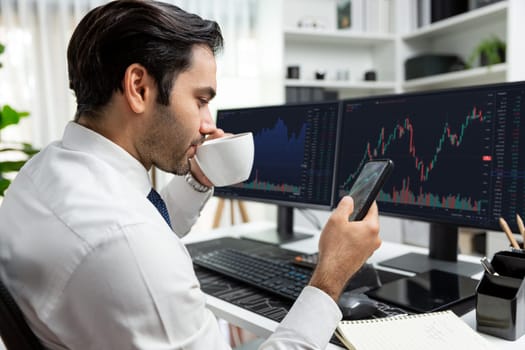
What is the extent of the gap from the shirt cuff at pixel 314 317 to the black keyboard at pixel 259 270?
0.21 metres

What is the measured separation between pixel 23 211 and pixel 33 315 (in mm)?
133

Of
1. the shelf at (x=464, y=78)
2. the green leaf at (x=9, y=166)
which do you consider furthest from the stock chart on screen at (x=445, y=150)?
the shelf at (x=464, y=78)

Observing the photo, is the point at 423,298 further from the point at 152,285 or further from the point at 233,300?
the point at 152,285

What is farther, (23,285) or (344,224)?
(344,224)

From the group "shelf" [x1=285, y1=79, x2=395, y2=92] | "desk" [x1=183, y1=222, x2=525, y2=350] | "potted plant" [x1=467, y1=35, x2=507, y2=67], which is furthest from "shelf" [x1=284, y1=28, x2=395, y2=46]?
"desk" [x1=183, y1=222, x2=525, y2=350]

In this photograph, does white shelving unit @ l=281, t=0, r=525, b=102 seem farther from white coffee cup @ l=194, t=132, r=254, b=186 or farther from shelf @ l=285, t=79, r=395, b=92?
white coffee cup @ l=194, t=132, r=254, b=186

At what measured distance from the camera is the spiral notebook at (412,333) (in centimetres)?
68

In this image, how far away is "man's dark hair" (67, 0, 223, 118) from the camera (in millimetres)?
651

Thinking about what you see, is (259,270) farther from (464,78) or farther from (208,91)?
(464,78)

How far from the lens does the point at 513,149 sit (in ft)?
3.01

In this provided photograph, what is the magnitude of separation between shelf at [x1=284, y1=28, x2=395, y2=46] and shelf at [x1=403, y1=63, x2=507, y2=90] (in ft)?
1.15


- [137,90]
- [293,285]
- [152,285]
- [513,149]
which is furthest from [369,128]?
[152,285]

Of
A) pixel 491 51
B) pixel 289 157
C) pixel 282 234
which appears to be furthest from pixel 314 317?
pixel 491 51

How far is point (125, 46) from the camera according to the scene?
0.65 metres
